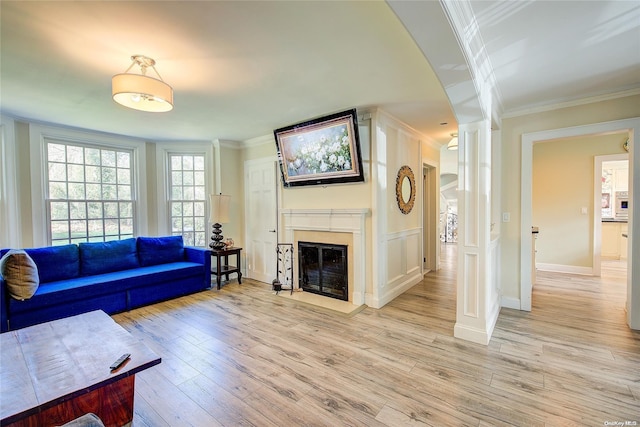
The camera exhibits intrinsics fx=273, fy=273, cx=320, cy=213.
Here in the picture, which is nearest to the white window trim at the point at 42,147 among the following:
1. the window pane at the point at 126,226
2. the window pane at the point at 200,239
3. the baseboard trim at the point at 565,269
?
the window pane at the point at 126,226

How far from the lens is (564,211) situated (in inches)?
199

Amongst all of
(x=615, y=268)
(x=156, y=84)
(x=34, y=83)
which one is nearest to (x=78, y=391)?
(x=156, y=84)

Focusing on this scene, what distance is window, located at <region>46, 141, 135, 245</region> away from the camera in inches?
157

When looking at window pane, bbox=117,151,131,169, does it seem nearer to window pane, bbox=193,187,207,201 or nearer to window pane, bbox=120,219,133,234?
window pane, bbox=120,219,133,234

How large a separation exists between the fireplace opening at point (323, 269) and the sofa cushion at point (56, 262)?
2946mm

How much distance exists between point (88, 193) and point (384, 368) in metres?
4.89

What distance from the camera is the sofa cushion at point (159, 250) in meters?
4.17

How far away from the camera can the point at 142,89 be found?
202cm

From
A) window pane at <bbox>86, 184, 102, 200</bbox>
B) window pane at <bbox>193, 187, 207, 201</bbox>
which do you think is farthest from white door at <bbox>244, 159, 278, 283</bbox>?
window pane at <bbox>86, 184, 102, 200</bbox>

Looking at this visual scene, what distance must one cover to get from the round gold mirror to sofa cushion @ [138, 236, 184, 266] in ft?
11.9

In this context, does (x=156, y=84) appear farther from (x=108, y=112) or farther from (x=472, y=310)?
(x=472, y=310)

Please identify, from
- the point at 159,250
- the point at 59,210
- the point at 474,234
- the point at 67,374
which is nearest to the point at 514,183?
the point at 474,234

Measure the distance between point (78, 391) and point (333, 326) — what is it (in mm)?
2145

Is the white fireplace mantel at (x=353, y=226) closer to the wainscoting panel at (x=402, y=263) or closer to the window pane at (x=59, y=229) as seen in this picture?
the wainscoting panel at (x=402, y=263)
